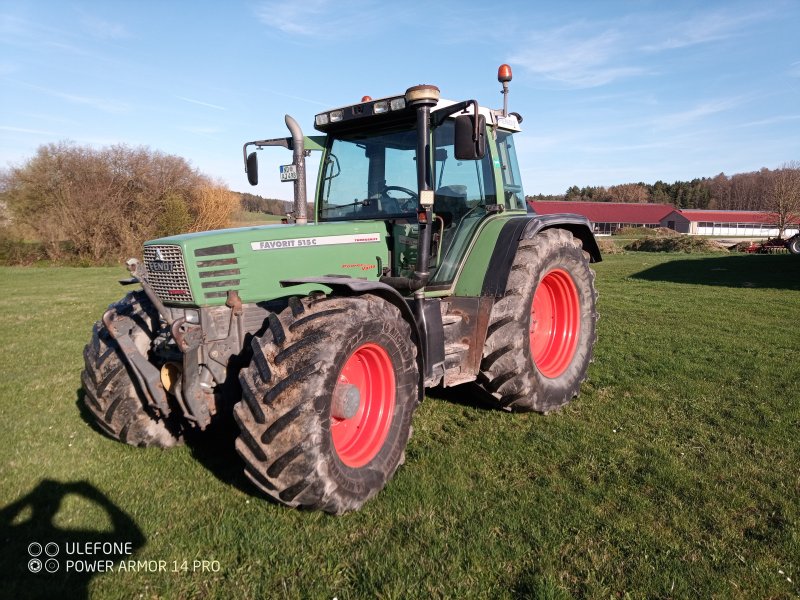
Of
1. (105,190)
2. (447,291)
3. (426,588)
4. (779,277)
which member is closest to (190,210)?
(105,190)

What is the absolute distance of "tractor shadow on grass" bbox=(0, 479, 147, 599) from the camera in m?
2.78

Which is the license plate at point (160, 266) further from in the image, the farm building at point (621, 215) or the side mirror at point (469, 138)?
the farm building at point (621, 215)

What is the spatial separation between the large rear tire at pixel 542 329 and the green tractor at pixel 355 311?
16mm

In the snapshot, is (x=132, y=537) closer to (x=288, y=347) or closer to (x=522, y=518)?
(x=288, y=347)

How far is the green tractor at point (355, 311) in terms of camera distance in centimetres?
319

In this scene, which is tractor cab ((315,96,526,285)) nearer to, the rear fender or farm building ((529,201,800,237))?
the rear fender

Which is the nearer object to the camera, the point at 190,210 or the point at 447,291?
the point at 447,291

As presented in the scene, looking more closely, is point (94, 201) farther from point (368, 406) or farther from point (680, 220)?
point (680, 220)

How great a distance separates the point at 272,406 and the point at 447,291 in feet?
6.94

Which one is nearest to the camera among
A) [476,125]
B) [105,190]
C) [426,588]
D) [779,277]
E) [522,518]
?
[426,588]

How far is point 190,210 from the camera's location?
103 feet

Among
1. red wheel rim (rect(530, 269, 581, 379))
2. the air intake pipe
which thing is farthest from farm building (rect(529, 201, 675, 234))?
the air intake pipe

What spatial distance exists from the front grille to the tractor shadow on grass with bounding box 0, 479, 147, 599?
4.24ft

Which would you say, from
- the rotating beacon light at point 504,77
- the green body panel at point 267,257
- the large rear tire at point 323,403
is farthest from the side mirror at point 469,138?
the rotating beacon light at point 504,77
